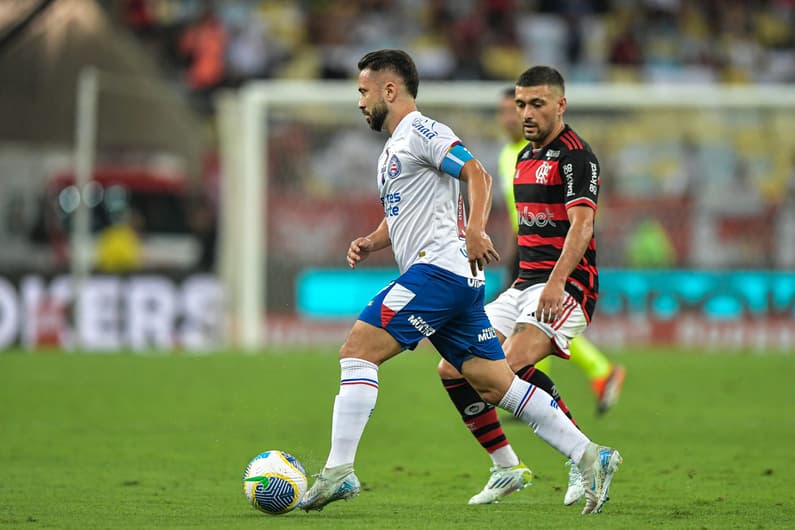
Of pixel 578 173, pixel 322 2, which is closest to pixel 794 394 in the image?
pixel 578 173

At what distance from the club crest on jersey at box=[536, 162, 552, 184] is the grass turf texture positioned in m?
1.64

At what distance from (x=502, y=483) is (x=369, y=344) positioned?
1153mm

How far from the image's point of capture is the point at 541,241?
7504 millimetres

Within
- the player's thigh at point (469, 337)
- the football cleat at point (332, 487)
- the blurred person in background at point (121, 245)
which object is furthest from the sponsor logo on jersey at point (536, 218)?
the blurred person in background at point (121, 245)

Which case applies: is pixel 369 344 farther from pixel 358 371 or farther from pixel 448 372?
pixel 448 372

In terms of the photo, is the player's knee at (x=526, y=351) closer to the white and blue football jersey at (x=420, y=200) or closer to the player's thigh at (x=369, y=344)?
the white and blue football jersey at (x=420, y=200)

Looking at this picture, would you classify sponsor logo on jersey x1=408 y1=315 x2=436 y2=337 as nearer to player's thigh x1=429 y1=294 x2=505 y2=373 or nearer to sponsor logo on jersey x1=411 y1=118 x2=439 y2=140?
player's thigh x1=429 y1=294 x2=505 y2=373

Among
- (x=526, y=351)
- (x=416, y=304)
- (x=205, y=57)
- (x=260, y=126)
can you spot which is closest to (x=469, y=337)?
(x=416, y=304)

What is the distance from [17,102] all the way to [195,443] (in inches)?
515

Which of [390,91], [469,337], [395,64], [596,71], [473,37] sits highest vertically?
[473,37]

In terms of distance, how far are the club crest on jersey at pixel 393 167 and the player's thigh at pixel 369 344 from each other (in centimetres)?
71

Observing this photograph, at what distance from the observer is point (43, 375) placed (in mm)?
14922

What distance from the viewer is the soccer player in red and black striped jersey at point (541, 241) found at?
23.2 ft

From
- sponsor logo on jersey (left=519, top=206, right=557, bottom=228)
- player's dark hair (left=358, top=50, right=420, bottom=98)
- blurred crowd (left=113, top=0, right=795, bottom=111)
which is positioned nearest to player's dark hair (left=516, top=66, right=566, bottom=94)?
sponsor logo on jersey (left=519, top=206, right=557, bottom=228)
